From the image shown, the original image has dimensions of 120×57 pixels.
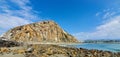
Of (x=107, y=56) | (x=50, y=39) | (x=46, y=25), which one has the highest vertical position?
(x=46, y=25)

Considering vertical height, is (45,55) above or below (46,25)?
below

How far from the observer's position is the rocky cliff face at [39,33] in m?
95.7

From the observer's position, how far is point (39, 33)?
340 ft

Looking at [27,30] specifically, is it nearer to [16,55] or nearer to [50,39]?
[50,39]

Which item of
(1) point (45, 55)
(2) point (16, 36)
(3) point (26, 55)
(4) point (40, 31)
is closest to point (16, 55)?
(3) point (26, 55)

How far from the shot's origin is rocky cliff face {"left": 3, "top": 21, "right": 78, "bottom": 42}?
3769 inches

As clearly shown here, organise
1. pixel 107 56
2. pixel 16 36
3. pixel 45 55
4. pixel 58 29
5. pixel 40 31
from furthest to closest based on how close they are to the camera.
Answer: pixel 58 29, pixel 40 31, pixel 16 36, pixel 107 56, pixel 45 55

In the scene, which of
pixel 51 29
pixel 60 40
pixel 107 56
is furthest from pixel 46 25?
pixel 107 56

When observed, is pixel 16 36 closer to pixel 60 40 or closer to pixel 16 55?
pixel 60 40

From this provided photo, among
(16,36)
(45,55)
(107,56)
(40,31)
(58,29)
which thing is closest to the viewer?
(45,55)

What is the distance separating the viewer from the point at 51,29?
4400 inches

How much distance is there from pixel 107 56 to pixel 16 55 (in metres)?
7.51

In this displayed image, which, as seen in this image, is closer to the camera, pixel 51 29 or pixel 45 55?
pixel 45 55

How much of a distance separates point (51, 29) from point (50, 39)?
22.6ft
